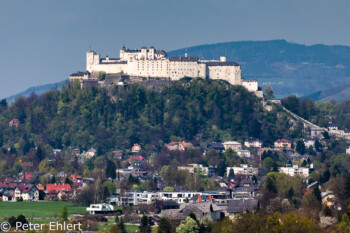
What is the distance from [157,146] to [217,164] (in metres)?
17.3

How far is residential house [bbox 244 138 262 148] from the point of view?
139 meters

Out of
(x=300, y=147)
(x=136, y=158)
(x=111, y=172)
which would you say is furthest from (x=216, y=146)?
(x=111, y=172)

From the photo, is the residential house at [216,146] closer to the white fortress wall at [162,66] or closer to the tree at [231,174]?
the white fortress wall at [162,66]

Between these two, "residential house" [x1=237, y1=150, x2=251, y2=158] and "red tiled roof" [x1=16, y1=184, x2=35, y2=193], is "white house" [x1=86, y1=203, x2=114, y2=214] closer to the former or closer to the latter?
"red tiled roof" [x1=16, y1=184, x2=35, y2=193]

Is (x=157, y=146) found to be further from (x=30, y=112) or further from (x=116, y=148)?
(x=30, y=112)

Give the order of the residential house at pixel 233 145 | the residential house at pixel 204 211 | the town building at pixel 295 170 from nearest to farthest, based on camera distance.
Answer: the residential house at pixel 204 211
the town building at pixel 295 170
the residential house at pixel 233 145

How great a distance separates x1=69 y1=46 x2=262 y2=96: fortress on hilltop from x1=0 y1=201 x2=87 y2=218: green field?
154 ft

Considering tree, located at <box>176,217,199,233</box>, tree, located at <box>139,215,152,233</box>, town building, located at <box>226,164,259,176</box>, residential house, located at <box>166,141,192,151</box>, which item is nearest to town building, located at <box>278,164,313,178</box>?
town building, located at <box>226,164,259,176</box>

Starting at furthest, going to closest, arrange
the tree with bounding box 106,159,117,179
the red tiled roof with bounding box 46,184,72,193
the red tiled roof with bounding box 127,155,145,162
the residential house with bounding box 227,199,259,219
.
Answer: the red tiled roof with bounding box 127,155,145,162, the tree with bounding box 106,159,117,179, the red tiled roof with bounding box 46,184,72,193, the residential house with bounding box 227,199,259,219

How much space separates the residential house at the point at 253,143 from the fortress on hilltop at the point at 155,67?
7.94 metres

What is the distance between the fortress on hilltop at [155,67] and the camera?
139 meters

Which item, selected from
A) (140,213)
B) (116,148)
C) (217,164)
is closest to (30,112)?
(116,148)

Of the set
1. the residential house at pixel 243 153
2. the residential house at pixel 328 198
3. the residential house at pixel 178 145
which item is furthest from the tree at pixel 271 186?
the residential house at pixel 178 145

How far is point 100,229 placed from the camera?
6525 centimetres
